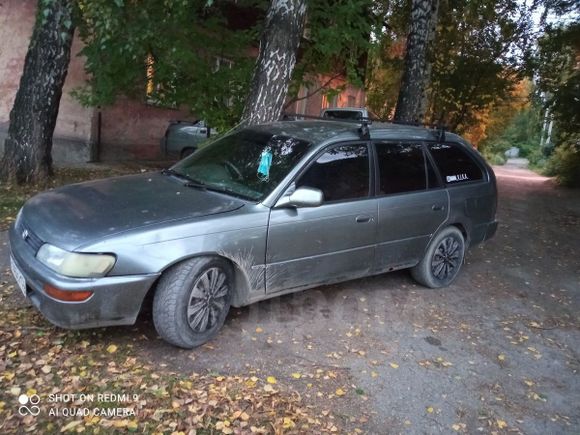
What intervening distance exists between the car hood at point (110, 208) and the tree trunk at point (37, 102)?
428 centimetres

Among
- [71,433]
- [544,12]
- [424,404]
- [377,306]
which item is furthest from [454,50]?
[71,433]

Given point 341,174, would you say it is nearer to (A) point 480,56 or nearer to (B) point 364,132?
(B) point 364,132

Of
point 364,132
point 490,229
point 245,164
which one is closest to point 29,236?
point 245,164

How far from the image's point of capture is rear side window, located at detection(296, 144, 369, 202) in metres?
4.34

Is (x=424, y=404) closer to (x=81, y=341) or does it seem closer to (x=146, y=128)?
(x=81, y=341)

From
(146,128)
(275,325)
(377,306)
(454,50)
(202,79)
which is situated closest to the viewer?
(275,325)

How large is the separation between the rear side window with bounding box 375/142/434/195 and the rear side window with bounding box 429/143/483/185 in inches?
8.7

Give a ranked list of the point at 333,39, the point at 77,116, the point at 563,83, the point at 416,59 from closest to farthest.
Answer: the point at 333,39 < the point at 416,59 < the point at 77,116 < the point at 563,83

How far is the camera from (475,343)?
14.9ft

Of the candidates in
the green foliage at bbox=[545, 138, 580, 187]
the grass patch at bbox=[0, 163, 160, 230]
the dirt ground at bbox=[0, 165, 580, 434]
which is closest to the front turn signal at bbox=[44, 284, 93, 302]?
the dirt ground at bbox=[0, 165, 580, 434]

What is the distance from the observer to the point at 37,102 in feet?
25.8

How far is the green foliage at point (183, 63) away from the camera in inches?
312

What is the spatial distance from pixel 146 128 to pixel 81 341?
10634mm

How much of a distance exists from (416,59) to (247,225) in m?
8.15
